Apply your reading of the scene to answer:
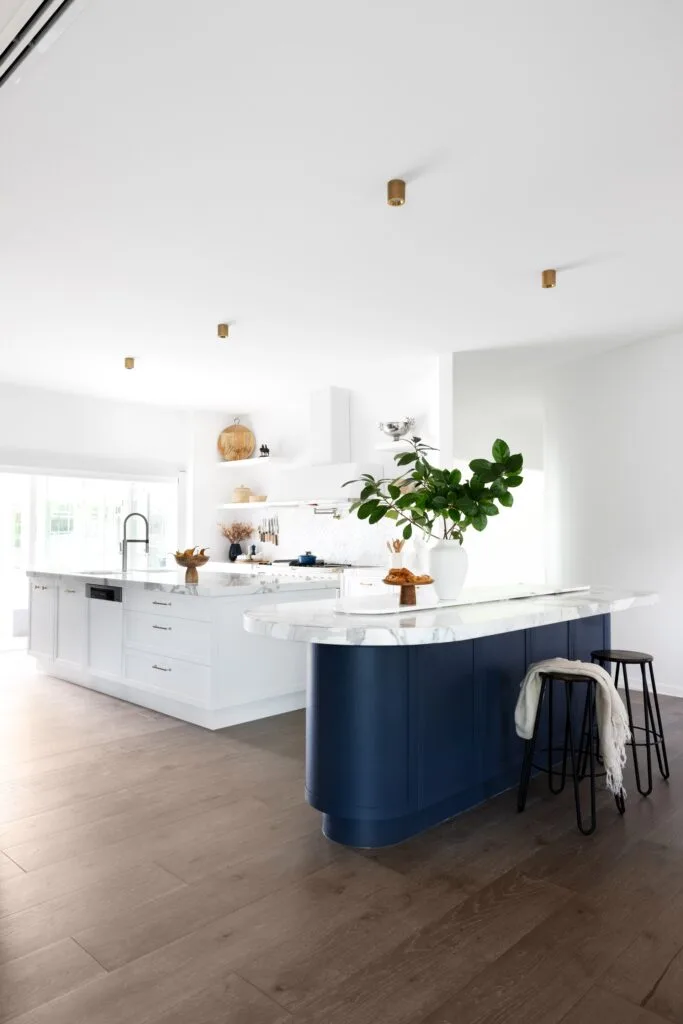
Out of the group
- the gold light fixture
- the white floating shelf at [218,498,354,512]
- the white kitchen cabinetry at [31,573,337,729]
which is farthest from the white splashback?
the gold light fixture

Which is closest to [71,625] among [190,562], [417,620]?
[190,562]

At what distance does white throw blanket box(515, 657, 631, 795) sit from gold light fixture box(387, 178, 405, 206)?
203 cm

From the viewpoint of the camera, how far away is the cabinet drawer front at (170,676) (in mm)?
4207

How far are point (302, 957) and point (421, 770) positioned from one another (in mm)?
909

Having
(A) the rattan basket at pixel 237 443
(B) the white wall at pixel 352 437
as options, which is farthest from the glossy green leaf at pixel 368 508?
(A) the rattan basket at pixel 237 443

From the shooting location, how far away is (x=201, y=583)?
14.7ft

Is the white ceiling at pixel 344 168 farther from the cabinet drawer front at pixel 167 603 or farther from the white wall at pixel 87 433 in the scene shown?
→ the white wall at pixel 87 433

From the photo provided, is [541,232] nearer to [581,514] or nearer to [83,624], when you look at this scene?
[581,514]

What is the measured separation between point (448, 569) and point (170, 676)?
213 cm

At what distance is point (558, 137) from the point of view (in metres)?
2.65

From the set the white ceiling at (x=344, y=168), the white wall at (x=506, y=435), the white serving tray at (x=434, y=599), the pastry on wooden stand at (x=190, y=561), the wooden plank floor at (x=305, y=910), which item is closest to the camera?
the wooden plank floor at (x=305, y=910)

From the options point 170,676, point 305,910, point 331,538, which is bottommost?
point 305,910

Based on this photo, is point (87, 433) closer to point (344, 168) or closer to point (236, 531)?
point (236, 531)

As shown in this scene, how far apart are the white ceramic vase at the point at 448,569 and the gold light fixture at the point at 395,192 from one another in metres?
1.46
